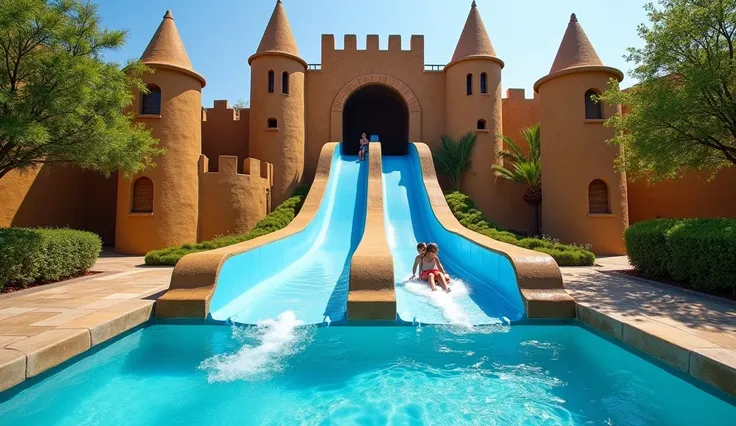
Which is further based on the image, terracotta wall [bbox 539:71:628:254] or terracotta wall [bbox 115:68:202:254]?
terracotta wall [bbox 539:71:628:254]

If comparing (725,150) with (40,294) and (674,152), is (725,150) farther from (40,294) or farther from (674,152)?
(40,294)

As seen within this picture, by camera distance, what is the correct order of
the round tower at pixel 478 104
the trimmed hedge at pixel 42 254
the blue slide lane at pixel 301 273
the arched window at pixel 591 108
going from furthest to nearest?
the round tower at pixel 478 104 → the arched window at pixel 591 108 → the trimmed hedge at pixel 42 254 → the blue slide lane at pixel 301 273

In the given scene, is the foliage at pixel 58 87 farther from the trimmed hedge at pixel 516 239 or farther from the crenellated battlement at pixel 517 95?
the crenellated battlement at pixel 517 95

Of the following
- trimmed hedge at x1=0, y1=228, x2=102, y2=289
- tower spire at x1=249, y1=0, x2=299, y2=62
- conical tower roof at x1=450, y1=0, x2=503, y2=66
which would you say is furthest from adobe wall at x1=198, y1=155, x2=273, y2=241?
conical tower roof at x1=450, y1=0, x2=503, y2=66

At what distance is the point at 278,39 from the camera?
17.1 m

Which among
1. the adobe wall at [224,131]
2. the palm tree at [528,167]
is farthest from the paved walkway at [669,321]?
the adobe wall at [224,131]

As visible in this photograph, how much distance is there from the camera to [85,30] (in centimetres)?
744

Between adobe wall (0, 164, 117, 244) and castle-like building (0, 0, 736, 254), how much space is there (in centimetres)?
4

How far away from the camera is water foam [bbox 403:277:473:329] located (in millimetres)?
5293

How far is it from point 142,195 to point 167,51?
515 cm

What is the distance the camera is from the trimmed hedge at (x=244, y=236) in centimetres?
998

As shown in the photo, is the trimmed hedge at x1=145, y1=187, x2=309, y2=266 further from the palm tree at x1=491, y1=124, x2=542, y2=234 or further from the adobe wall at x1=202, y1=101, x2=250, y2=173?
the palm tree at x1=491, y1=124, x2=542, y2=234

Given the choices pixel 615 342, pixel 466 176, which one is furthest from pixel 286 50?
pixel 615 342

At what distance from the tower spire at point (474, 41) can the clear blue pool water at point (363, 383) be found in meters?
15.5
